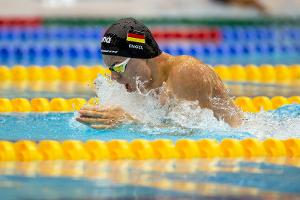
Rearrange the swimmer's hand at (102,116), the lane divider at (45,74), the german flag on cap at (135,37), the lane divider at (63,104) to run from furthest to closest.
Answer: the lane divider at (45,74) < the lane divider at (63,104) < the german flag on cap at (135,37) < the swimmer's hand at (102,116)

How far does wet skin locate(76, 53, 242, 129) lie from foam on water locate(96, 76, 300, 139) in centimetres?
4

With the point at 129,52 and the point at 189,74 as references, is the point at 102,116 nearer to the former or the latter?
the point at 129,52

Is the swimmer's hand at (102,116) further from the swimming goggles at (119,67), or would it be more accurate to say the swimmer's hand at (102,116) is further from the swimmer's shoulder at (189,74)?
the swimmer's shoulder at (189,74)

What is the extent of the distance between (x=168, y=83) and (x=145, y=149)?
0.58 m

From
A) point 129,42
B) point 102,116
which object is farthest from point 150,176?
point 129,42

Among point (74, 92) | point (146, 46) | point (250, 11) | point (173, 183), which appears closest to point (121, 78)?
point (146, 46)

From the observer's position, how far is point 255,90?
23.9 feet

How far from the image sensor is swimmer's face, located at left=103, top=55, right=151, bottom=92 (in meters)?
4.77

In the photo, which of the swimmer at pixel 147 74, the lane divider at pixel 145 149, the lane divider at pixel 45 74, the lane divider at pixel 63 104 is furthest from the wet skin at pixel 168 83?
the lane divider at pixel 45 74

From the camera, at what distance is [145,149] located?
4.38m

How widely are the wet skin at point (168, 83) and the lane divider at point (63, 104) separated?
1.12 metres

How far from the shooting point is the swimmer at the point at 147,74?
4746mm

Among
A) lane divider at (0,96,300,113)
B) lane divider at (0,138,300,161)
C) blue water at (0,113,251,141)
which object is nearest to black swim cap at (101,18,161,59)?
blue water at (0,113,251,141)

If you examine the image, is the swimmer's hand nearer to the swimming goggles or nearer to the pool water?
the pool water
